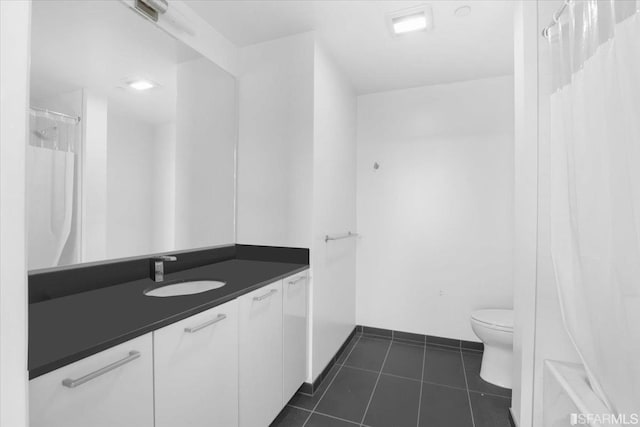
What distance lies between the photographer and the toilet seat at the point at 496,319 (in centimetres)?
190

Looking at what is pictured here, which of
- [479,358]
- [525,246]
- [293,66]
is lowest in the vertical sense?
[479,358]

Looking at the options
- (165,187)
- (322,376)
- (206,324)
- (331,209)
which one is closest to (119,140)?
(165,187)

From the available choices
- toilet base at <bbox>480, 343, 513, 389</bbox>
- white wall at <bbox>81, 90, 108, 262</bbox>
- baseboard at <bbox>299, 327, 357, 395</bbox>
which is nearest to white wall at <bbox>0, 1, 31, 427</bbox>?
white wall at <bbox>81, 90, 108, 262</bbox>

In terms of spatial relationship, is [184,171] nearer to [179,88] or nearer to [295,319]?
[179,88]

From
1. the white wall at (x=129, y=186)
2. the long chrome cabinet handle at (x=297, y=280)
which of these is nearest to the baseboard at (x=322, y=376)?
the long chrome cabinet handle at (x=297, y=280)

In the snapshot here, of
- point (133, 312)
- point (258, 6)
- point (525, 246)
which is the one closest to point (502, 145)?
point (525, 246)

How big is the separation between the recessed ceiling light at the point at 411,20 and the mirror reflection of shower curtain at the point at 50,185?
5.94 ft

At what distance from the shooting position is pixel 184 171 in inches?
70.4

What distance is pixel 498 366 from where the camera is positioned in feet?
6.55

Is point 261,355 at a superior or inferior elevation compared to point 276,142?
inferior

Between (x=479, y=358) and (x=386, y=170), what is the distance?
1.82m

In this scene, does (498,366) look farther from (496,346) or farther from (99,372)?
(99,372)

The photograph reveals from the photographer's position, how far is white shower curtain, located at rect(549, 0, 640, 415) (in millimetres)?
807

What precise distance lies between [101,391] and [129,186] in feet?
3.26
